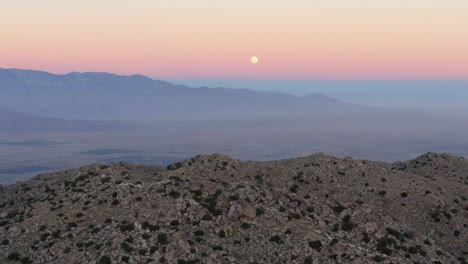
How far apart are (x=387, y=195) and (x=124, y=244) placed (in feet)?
130

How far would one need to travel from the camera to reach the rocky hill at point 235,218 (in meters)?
38.0

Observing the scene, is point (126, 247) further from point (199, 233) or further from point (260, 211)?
point (260, 211)

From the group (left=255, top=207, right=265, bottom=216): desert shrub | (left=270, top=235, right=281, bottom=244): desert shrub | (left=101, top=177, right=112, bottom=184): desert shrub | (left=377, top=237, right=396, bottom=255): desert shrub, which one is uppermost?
(left=101, top=177, right=112, bottom=184): desert shrub

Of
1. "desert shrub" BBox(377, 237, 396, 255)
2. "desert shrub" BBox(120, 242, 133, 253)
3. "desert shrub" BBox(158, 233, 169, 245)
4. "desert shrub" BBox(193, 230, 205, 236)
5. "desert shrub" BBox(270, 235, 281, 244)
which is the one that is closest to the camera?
"desert shrub" BBox(120, 242, 133, 253)

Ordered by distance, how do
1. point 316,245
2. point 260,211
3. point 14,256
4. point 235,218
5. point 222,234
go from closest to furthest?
point 14,256
point 316,245
point 222,234
point 235,218
point 260,211

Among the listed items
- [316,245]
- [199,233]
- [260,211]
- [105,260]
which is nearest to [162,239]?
[199,233]

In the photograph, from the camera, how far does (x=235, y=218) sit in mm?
43312

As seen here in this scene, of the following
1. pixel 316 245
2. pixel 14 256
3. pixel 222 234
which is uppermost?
→ pixel 222 234

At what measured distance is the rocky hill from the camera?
3797cm

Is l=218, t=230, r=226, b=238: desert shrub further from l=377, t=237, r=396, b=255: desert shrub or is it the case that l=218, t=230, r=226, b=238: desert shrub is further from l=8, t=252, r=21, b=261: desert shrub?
l=8, t=252, r=21, b=261: desert shrub

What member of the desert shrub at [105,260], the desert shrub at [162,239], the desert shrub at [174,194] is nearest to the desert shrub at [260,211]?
the desert shrub at [174,194]

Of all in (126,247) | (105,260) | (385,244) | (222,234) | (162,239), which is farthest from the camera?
(385,244)

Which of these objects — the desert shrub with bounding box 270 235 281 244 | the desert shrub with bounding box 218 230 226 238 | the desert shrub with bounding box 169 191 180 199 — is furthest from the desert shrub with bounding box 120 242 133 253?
the desert shrub with bounding box 270 235 281 244

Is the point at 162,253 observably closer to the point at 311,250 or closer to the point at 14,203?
the point at 311,250
